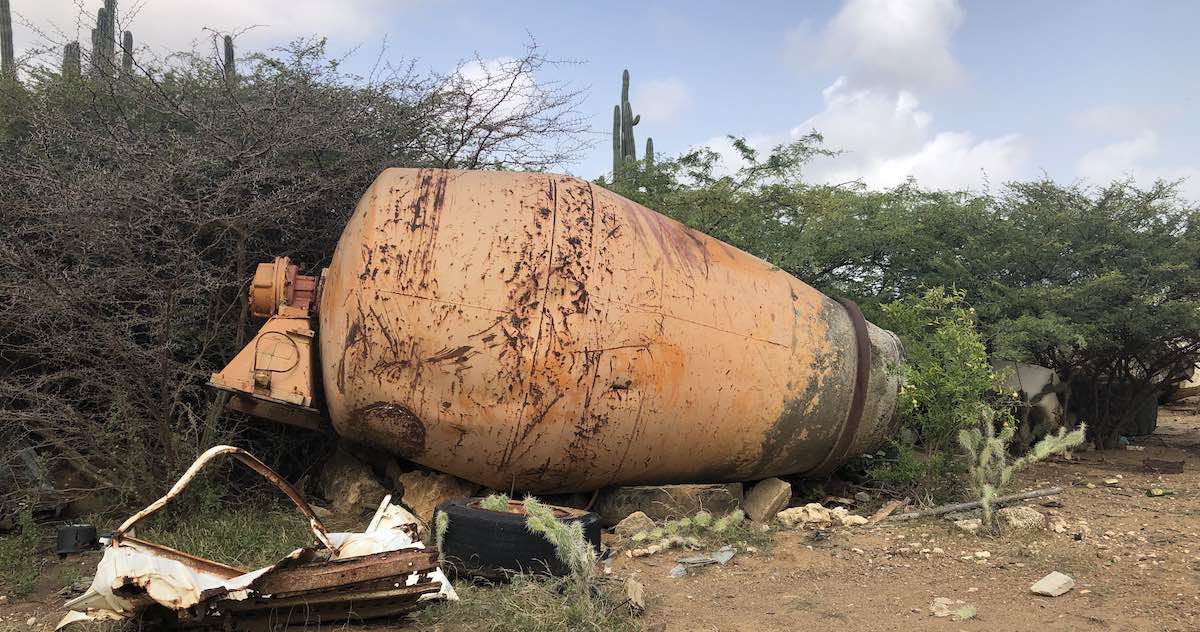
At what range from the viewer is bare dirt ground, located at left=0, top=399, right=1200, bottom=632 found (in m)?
3.73

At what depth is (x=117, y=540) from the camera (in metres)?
3.25

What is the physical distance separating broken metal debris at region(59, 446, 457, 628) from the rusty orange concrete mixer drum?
1.17 m

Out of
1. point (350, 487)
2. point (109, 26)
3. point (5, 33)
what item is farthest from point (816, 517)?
point (5, 33)

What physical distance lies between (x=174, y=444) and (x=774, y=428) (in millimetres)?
3899

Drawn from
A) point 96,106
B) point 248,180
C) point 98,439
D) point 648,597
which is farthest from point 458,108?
point 648,597

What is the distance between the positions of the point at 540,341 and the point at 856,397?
2.52 m

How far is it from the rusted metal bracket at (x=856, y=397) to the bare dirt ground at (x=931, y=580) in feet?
2.42

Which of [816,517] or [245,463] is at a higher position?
[245,463]

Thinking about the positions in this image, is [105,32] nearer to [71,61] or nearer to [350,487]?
[71,61]

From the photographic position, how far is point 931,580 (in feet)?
14.3

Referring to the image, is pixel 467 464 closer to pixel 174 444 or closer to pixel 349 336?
pixel 349 336

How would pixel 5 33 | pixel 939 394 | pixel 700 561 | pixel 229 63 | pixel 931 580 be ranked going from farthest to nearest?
pixel 5 33, pixel 229 63, pixel 939 394, pixel 700 561, pixel 931 580

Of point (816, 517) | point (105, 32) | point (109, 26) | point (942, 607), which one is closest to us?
point (942, 607)

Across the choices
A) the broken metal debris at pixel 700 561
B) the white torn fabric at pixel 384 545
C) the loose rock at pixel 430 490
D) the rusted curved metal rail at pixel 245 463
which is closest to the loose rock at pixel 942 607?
the broken metal debris at pixel 700 561
